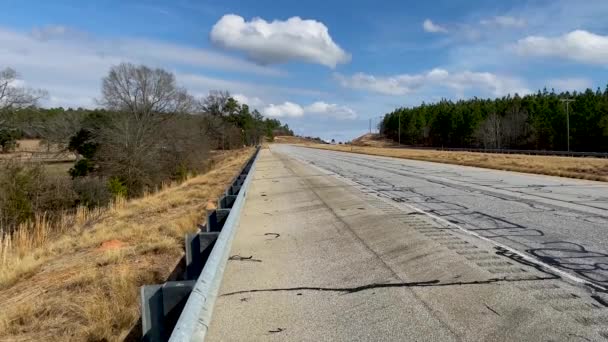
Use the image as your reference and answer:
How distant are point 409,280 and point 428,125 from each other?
12884cm

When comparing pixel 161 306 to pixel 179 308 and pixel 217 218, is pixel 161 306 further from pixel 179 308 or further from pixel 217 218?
pixel 217 218

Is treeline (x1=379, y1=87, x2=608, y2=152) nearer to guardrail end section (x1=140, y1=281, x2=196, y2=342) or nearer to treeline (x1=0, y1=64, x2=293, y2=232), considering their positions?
treeline (x1=0, y1=64, x2=293, y2=232)

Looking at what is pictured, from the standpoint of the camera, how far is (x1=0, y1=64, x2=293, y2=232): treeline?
1074 inches

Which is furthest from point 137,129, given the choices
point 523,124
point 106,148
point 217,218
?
point 523,124

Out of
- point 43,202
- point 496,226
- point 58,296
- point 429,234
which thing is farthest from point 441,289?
point 43,202

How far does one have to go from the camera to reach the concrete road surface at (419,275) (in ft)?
15.1

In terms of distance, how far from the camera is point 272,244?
8898 millimetres

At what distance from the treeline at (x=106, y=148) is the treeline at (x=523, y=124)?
5422 cm

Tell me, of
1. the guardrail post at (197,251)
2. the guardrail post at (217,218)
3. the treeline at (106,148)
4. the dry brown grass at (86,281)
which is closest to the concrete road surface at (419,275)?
the guardrail post at (197,251)

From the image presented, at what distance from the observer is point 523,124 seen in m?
91.4

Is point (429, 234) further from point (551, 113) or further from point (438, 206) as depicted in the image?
point (551, 113)

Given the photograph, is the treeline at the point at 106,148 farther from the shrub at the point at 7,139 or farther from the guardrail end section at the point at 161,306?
the guardrail end section at the point at 161,306

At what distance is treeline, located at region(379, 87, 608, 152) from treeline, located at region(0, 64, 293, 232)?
2135 inches

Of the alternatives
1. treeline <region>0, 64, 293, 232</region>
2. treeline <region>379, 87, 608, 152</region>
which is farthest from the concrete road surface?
treeline <region>379, 87, 608, 152</region>
